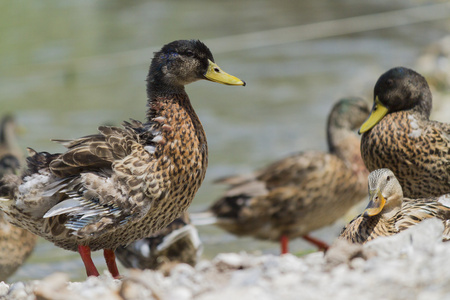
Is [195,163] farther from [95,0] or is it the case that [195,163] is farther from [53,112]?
[95,0]

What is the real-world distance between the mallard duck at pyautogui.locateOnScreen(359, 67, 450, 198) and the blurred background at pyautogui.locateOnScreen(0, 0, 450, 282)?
120 inches

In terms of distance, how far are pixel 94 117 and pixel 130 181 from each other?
28.1 ft

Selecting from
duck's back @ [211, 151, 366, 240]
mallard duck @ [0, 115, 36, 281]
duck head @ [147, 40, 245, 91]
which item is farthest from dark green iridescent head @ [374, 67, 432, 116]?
mallard duck @ [0, 115, 36, 281]

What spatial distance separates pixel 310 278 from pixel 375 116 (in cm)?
244

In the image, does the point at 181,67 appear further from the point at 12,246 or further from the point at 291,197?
the point at 291,197

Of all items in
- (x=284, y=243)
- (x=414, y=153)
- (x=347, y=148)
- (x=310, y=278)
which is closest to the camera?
(x=310, y=278)

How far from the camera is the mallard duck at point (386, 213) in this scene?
4508 millimetres

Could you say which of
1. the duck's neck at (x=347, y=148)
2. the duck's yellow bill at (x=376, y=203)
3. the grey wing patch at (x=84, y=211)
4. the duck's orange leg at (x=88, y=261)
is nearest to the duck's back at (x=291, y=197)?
the duck's neck at (x=347, y=148)

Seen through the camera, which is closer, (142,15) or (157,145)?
(157,145)

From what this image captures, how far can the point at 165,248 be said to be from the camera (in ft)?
20.4

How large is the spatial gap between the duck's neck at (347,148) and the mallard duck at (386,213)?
107 inches

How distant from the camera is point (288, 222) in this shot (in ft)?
24.5

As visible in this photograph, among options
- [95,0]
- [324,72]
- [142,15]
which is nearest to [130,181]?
[324,72]

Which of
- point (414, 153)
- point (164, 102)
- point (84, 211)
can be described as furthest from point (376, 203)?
point (84, 211)
